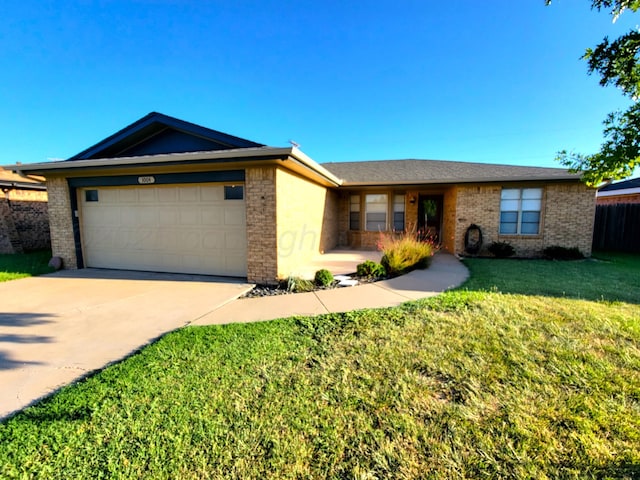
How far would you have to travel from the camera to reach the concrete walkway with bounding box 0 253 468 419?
10.1 ft

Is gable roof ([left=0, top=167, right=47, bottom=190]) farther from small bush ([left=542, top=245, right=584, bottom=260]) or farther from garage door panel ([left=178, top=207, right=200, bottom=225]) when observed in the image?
small bush ([left=542, top=245, right=584, bottom=260])

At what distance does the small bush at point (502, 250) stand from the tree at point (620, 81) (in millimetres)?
6003

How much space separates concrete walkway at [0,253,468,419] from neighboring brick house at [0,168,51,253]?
5802 mm

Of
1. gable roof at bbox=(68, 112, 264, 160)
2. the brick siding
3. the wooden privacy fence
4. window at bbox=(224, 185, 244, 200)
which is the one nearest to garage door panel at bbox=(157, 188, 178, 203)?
gable roof at bbox=(68, 112, 264, 160)

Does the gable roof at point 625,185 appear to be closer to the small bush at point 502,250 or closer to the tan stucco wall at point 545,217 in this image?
the tan stucco wall at point 545,217

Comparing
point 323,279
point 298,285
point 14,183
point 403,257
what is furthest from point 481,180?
point 14,183

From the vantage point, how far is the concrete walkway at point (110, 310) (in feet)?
10.1

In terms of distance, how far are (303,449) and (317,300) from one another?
133 inches

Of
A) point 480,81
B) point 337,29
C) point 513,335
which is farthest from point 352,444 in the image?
point 480,81

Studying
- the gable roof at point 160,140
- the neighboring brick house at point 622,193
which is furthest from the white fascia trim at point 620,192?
the gable roof at point 160,140

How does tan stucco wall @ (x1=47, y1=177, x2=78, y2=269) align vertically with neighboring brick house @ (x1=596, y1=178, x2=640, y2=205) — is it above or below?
below

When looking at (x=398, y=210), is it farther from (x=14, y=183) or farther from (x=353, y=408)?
(x=14, y=183)

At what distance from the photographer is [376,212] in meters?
12.6

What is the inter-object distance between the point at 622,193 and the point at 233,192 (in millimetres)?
20011
